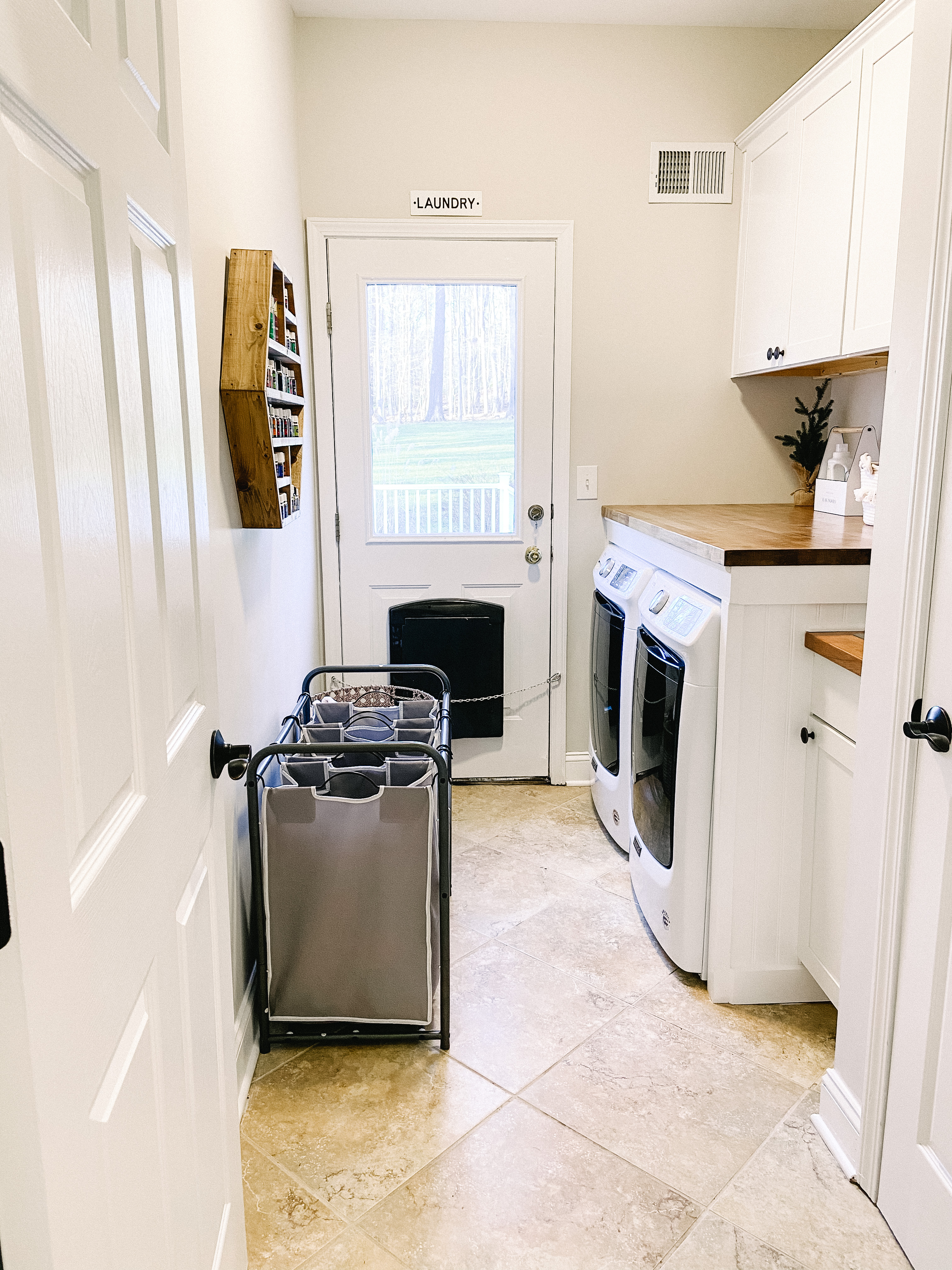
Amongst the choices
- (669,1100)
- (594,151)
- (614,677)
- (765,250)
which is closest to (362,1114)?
(669,1100)

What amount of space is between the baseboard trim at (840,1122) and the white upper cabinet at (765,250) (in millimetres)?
2196

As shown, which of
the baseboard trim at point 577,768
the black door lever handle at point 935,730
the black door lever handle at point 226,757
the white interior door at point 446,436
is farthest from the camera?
the baseboard trim at point 577,768

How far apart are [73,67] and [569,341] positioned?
283 centimetres

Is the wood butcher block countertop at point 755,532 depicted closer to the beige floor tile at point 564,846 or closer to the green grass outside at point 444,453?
the green grass outside at point 444,453

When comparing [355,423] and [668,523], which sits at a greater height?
[355,423]

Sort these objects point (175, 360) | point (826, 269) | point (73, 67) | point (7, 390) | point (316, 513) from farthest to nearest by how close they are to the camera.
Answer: point (316, 513)
point (826, 269)
point (175, 360)
point (73, 67)
point (7, 390)

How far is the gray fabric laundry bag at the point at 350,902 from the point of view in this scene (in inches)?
77.5

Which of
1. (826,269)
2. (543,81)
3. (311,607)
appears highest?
(543,81)

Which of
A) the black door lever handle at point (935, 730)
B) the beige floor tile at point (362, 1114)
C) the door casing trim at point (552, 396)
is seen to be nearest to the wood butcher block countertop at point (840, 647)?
the black door lever handle at point (935, 730)

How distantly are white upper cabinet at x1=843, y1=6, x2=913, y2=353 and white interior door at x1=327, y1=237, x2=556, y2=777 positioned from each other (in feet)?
3.84

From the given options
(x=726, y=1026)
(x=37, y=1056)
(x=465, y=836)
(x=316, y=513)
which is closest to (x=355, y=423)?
(x=316, y=513)

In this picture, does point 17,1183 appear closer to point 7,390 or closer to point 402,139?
point 7,390

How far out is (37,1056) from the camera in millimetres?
601

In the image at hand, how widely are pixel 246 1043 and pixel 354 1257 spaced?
57 centimetres
